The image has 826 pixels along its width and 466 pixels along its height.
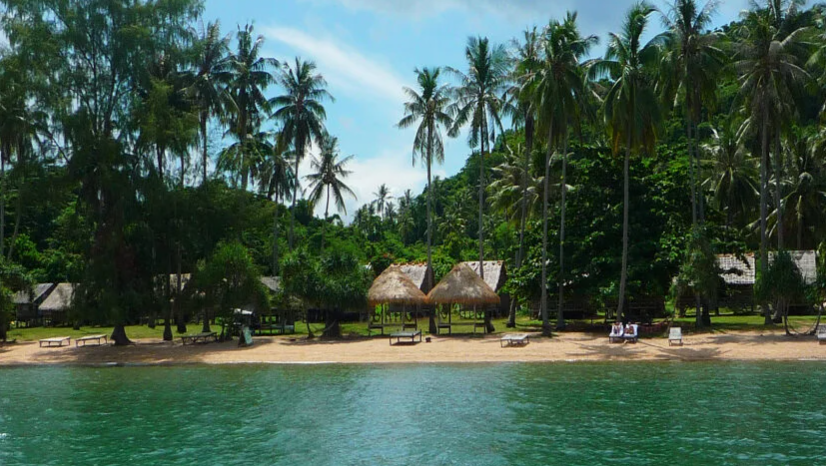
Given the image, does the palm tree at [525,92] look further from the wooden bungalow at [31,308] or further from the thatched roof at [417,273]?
the wooden bungalow at [31,308]

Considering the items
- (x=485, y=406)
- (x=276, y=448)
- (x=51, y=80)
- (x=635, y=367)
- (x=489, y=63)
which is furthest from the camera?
(x=489, y=63)

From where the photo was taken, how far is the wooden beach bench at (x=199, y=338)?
32875 mm

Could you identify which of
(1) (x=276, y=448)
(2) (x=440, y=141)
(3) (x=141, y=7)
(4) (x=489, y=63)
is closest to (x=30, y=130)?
(3) (x=141, y=7)

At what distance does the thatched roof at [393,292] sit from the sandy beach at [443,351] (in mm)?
1868

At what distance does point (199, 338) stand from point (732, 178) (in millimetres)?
32511

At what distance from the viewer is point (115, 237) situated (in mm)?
32312

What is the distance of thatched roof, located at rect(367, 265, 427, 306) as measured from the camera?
33969 millimetres

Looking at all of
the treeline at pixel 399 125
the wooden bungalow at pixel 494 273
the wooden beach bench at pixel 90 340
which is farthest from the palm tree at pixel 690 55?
the wooden beach bench at pixel 90 340

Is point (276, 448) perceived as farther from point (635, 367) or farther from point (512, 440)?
point (635, 367)

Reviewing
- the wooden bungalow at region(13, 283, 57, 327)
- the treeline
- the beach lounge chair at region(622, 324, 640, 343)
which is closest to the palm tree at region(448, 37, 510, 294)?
the treeline

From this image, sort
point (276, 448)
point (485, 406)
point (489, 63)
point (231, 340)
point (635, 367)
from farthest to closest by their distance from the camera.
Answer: point (489, 63), point (231, 340), point (635, 367), point (485, 406), point (276, 448)

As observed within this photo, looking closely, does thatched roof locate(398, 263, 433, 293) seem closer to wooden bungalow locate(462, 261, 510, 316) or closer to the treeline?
wooden bungalow locate(462, 261, 510, 316)

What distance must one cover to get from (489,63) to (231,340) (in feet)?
60.9

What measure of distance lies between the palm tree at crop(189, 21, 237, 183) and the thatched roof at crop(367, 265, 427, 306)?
11838 mm
